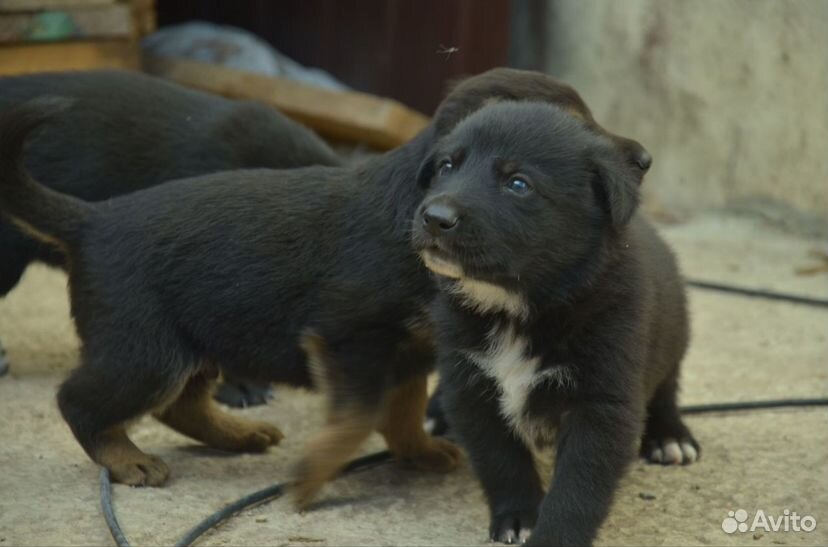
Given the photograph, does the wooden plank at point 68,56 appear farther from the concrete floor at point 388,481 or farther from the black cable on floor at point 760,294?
the black cable on floor at point 760,294

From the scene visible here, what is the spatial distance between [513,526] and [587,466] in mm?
353

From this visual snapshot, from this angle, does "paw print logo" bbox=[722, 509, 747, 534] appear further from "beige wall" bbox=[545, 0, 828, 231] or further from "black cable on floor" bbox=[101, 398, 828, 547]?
"beige wall" bbox=[545, 0, 828, 231]

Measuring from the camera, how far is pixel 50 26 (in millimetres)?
7098

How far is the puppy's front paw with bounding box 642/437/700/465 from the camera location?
4527 mm

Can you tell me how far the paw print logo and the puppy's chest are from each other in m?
0.65

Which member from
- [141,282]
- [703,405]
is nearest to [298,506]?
[141,282]

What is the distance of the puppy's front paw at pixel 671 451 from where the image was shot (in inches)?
178

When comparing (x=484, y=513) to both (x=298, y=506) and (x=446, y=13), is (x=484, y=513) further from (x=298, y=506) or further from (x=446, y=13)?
(x=446, y=13)

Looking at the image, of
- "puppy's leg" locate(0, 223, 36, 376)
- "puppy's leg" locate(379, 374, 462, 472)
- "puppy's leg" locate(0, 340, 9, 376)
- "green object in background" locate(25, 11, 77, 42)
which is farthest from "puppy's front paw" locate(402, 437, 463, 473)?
"green object in background" locate(25, 11, 77, 42)

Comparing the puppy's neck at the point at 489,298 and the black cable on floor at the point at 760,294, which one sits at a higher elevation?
the puppy's neck at the point at 489,298

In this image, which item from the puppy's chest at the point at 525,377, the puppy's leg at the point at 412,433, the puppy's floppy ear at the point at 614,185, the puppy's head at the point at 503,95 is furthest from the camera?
the puppy's leg at the point at 412,433

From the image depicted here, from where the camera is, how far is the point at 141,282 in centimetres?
421

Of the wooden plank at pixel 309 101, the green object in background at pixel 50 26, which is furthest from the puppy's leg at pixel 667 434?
the green object in background at pixel 50 26

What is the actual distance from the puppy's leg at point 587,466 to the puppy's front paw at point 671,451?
3.08ft
